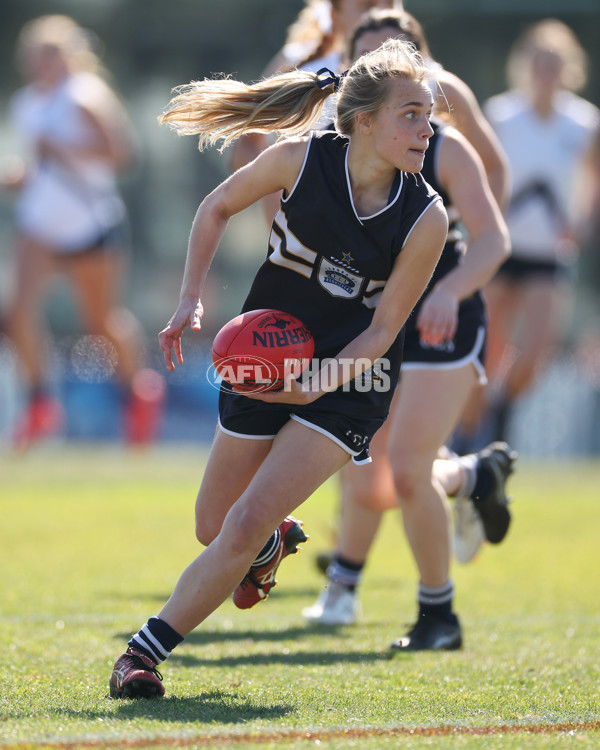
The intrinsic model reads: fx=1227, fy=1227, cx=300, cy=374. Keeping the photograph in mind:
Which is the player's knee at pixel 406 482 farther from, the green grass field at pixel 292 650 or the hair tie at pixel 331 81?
the hair tie at pixel 331 81

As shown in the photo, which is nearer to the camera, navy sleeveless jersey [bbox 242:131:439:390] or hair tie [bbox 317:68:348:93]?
navy sleeveless jersey [bbox 242:131:439:390]

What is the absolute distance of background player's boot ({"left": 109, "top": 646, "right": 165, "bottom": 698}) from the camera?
3.52 m

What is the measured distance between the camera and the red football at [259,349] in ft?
11.9

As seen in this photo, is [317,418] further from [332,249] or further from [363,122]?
[363,122]

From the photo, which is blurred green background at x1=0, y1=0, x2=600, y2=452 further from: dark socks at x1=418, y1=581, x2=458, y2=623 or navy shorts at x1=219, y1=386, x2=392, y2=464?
navy shorts at x1=219, y1=386, x2=392, y2=464

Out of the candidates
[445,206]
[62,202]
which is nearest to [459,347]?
[445,206]

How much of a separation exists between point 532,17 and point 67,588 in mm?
20209

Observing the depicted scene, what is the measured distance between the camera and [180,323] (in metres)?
3.70

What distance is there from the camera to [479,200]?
4590 millimetres

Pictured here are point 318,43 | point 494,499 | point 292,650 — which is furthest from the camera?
point 318,43

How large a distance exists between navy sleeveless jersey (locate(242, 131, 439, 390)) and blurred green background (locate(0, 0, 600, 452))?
60.5ft

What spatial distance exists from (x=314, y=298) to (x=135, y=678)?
1.28 m

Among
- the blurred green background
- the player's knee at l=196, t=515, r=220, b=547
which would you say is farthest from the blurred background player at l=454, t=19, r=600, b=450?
the blurred green background

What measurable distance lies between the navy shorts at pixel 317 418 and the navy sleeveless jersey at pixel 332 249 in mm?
177
